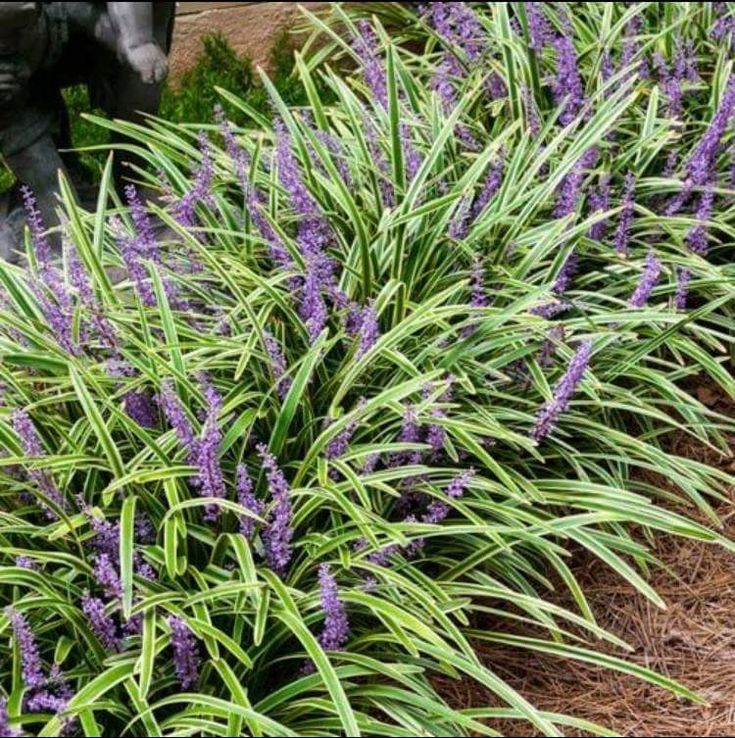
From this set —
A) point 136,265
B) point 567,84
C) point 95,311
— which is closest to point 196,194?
point 136,265

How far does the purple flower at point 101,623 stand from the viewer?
7.13ft

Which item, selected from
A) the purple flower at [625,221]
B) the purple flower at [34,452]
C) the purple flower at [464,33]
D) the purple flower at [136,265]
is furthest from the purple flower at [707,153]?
the purple flower at [34,452]

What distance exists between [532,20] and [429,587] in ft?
6.45

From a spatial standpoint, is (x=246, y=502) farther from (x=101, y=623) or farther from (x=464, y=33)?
(x=464, y=33)

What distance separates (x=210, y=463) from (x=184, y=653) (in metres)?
0.33

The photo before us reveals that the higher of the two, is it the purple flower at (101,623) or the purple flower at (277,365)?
the purple flower at (277,365)

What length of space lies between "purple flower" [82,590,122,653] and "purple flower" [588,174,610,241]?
1.60m

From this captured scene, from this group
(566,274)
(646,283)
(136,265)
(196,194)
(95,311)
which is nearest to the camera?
(95,311)

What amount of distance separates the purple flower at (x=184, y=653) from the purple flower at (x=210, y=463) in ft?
0.78

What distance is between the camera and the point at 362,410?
2.48m

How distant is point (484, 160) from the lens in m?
3.22

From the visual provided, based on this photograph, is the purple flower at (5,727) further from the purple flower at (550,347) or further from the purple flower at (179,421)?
the purple flower at (550,347)

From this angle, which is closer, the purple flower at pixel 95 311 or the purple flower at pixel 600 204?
the purple flower at pixel 95 311

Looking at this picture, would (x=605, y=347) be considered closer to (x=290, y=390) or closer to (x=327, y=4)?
(x=290, y=390)
